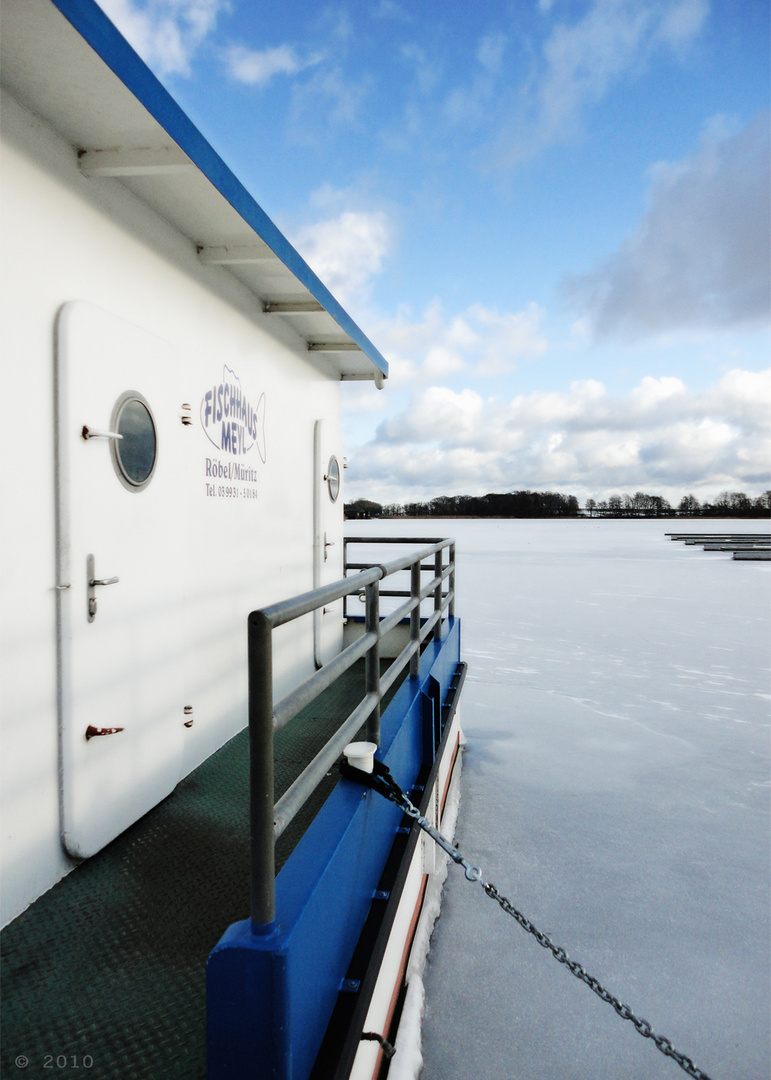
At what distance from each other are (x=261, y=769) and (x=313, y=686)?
332 millimetres

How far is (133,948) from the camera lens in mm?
1862

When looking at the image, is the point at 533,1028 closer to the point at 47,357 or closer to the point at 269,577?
the point at 269,577

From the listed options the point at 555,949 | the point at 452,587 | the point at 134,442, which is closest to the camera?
the point at 555,949

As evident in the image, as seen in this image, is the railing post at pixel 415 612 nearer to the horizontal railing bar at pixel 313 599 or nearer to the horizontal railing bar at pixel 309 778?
the horizontal railing bar at pixel 313 599

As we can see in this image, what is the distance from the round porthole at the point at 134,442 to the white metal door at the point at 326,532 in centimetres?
235

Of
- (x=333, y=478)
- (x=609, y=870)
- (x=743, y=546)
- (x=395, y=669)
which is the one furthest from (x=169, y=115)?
(x=743, y=546)

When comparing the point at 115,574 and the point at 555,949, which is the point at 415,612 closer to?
the point at 115,574

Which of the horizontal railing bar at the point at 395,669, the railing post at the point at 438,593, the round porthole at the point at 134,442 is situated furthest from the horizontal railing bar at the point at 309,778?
the railing post at the point at 438,593

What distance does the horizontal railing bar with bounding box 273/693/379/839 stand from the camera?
1.32 m

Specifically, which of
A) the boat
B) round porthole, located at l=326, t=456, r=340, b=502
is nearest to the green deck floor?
the boat

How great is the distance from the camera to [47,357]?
211cm

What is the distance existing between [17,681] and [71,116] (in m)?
1.78

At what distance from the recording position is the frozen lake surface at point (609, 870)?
246 cm

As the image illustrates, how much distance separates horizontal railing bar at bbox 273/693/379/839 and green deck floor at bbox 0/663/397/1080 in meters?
0.58
